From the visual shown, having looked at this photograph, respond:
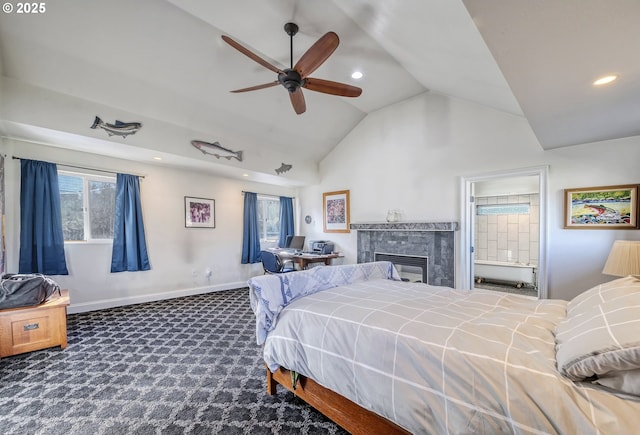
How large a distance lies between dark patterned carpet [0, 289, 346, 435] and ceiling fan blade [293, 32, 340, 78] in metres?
2.59

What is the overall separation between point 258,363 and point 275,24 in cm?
318

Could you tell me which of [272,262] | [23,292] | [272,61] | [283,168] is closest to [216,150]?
[283,168]

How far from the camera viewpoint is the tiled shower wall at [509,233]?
5055mm

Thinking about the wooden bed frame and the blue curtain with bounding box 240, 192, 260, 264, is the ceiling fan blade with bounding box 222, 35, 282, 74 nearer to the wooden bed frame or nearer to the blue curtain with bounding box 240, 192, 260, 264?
the wooden bed frame

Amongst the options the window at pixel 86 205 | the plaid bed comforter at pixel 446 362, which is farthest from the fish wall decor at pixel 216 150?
the plaid bed comforter at pixel 446 362

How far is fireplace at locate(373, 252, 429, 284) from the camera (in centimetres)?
423

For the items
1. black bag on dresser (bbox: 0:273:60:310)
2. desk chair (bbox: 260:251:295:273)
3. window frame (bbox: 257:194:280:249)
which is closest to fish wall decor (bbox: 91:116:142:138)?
black bag on dresser (bbox: 0:273:60:310)

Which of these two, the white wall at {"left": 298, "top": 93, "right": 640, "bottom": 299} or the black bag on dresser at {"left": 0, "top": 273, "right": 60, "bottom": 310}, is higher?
the white wall at {"left": 298, "top": 93, "right": 640, "bottom": 299}

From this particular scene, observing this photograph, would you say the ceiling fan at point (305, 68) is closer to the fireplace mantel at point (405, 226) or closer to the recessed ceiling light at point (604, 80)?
the recessed ceiling light at point (604, 80)

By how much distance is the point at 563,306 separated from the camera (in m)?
1.65

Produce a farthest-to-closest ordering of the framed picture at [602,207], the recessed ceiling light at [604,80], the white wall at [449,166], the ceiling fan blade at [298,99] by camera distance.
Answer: the white wall at [449,166] → the framed picture at [602,207] → the ceiling fan blade at [298,99] → the recessed ceiling light at [604,80]

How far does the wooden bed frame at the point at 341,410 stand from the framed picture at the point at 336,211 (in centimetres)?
376

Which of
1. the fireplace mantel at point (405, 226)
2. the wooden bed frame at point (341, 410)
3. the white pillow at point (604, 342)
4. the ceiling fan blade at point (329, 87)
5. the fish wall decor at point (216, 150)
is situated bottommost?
the wooden bed frame at point (341, 410)

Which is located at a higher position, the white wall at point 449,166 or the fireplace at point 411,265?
the white wall at point 449,166
